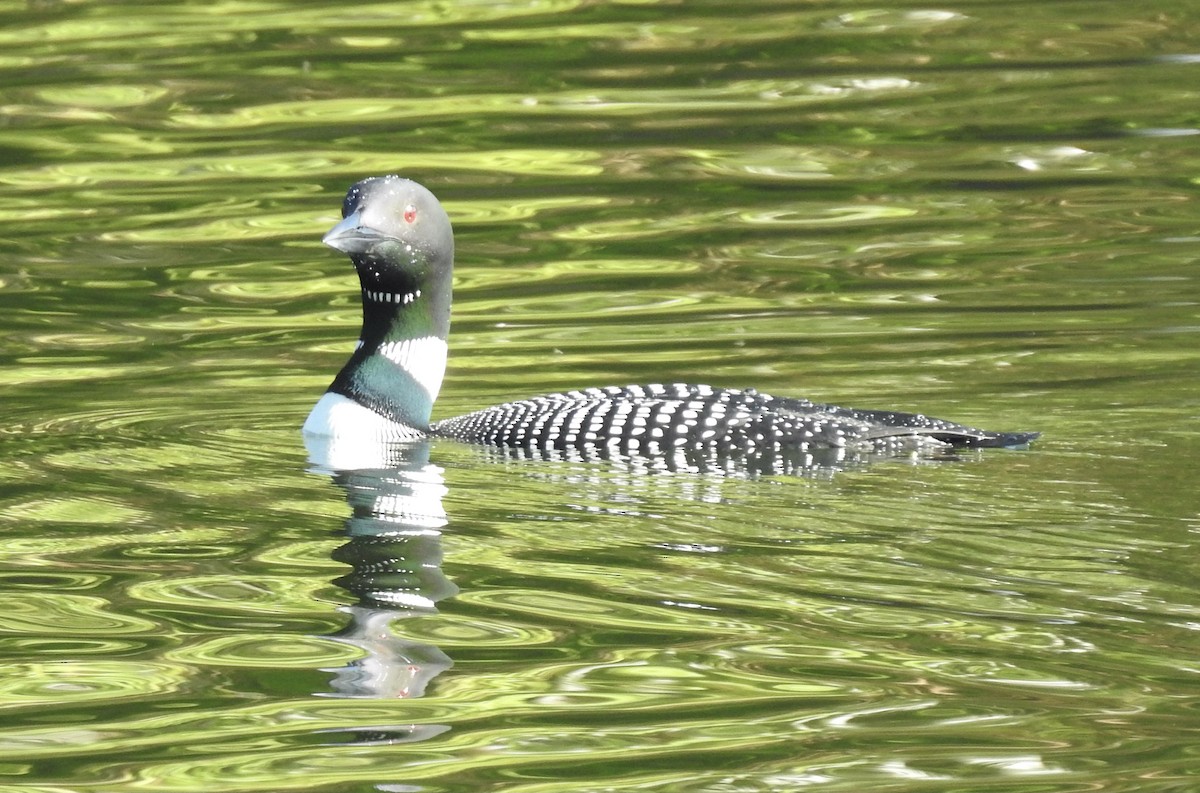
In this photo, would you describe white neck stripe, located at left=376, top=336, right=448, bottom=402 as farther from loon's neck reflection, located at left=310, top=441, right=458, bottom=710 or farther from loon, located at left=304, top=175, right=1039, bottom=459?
loon's neck reflection, located at left=310, top=441, right=458, bottom=710

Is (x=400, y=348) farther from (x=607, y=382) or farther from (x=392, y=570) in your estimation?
(x=392, y=570)

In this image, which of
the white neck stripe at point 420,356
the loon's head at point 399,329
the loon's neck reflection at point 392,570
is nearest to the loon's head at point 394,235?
the loon's head at point 399,329

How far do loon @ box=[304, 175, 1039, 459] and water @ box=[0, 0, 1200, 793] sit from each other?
14cm

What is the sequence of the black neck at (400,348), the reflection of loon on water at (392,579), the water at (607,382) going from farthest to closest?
the black neck at (400,348), the reflection of loon on water at (392,579), the water at (607,382)

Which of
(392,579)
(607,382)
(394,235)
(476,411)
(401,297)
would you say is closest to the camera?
(392,579)

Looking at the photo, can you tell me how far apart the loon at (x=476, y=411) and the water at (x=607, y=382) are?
144mm

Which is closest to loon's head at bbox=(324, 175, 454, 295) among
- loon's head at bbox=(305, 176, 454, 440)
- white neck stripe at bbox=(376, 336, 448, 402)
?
loon's head at bbox=(305, 176, 454, 440)

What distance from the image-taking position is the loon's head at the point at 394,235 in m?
6.60

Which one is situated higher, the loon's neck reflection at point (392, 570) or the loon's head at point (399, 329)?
the loon's head at point (399, 329)

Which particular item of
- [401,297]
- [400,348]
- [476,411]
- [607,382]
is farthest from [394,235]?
[607,382]

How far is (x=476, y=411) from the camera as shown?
727 cm

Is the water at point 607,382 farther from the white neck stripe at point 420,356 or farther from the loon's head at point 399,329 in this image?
the white neck stripe at point 420,356

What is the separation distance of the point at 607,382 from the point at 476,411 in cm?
70

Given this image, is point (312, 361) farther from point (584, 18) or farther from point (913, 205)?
point (584, 18)
